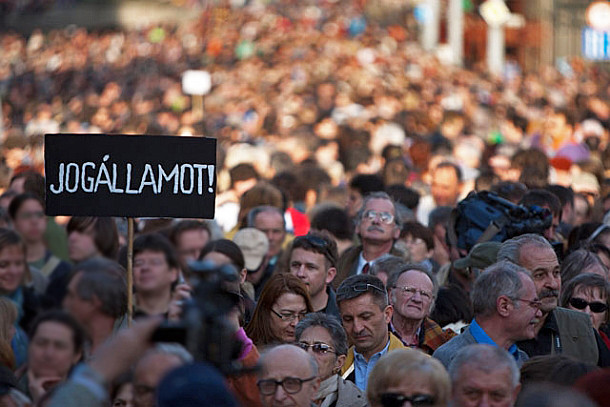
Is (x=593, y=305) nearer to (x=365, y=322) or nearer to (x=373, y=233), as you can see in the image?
(x=365, y=322)

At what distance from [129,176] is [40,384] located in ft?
8.17

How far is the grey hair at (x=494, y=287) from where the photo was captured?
7.33m

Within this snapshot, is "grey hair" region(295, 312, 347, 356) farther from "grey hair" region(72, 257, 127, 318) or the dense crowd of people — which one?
"grey hair" region(72, 257, 127, 318)

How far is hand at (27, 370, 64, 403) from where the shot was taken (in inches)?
200

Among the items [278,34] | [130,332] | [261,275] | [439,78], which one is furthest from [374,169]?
[278,34]

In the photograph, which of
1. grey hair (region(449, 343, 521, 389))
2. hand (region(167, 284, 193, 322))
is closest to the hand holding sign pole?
grey hair (region(449, 343, 521, 389))

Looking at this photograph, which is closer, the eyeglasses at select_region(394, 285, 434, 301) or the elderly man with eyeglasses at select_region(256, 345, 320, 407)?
the elderly man with eyeglasses at select_region(256, 345, 320, 407)

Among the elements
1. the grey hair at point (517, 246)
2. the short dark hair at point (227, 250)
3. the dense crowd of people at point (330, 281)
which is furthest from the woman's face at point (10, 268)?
the grey hair at point (517, 246)

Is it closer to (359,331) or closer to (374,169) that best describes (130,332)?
(359,331)

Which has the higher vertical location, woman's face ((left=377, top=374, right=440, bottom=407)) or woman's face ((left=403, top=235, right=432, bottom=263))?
woman's face ((left=403, top=235, right=432, bottom=263))

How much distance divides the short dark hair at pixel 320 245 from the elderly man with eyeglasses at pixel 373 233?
566mm

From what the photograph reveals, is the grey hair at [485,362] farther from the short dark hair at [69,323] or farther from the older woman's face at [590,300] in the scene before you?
the older woman's face at [590,300]

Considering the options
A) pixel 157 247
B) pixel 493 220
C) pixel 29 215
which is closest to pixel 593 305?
pixel 493 220

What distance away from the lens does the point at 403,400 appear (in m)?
5.66
